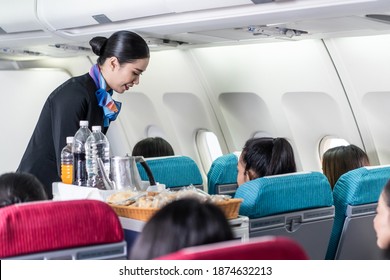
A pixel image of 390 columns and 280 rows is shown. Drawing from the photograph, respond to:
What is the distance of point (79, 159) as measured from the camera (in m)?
3.57

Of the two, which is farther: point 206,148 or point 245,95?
point 206,148

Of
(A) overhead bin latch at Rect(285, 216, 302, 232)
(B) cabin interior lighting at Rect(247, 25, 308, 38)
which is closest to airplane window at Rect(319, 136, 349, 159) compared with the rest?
(B) cabin interior lighting at Rect(247, 25, 308, 38)

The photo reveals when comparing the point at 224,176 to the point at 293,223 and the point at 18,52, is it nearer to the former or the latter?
the point at 293,223

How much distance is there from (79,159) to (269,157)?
1118mm

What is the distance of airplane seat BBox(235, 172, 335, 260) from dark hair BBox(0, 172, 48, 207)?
0.95m

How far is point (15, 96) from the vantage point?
8453mm

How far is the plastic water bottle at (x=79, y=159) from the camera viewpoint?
3.57 metres

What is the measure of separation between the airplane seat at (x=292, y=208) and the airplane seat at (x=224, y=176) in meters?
1.29

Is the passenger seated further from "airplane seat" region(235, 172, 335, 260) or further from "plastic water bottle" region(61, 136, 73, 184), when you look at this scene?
"plastic water bottle" region(61, 136, 73, 184)

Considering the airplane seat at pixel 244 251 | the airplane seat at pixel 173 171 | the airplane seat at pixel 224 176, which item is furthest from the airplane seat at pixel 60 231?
the airplane seat at pixel 224 176

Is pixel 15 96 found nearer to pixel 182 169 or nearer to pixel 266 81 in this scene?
pixel 266 81

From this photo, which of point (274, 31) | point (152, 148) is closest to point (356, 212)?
point (274, 31)

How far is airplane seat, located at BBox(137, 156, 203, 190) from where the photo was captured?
4.67m
